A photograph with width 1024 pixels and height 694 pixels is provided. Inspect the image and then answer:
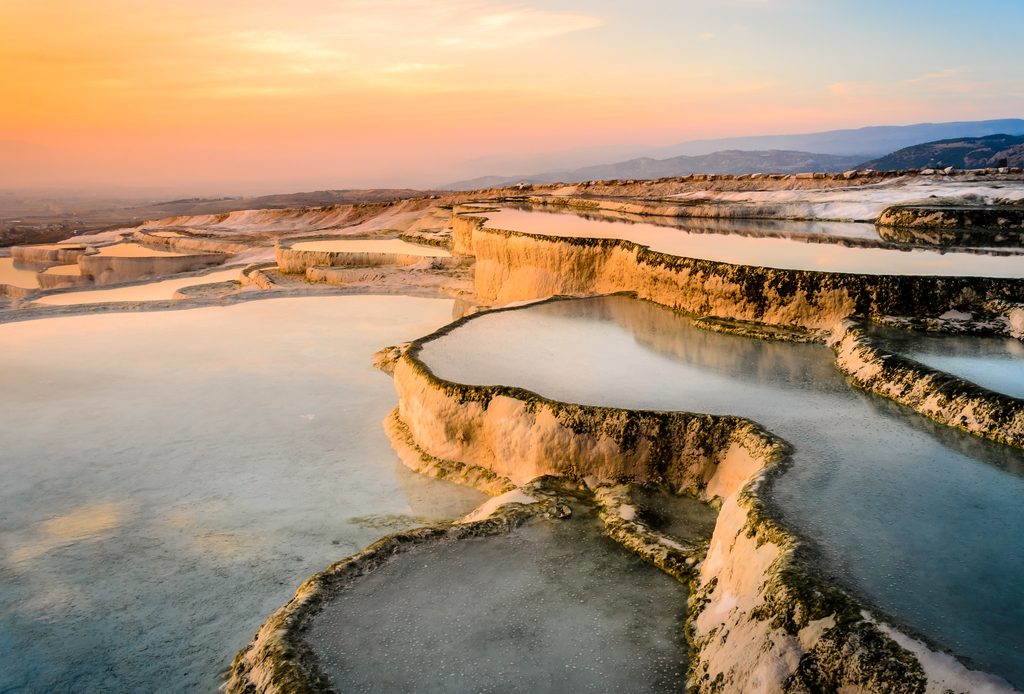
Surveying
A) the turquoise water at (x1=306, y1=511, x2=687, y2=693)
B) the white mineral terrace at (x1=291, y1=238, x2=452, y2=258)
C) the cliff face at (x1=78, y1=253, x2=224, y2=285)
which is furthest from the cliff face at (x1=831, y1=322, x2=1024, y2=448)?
the cliff face at (x1=78, y1=253, x2=224, y2=285)

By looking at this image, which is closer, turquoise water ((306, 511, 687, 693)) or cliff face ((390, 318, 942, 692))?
cliff face ((390, 318, 942, 692))

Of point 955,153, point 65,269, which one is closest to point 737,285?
point 65,269

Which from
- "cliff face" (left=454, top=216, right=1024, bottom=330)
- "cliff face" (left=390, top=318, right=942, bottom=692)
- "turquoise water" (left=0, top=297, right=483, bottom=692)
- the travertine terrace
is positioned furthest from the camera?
"cliff face" (left=454, top=216, right=1024, bottom=330)

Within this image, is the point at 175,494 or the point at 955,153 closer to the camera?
the point at 175,494

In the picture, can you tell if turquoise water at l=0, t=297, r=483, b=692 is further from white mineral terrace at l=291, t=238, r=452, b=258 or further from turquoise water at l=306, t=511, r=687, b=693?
white mineral terrace at l=291, t=238, r=452, b=258

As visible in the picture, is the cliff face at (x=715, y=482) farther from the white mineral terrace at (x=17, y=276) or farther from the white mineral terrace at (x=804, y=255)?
the white mineral terrace at (x=17, y=276)

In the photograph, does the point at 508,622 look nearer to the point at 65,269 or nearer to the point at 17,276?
the point at 65,269
